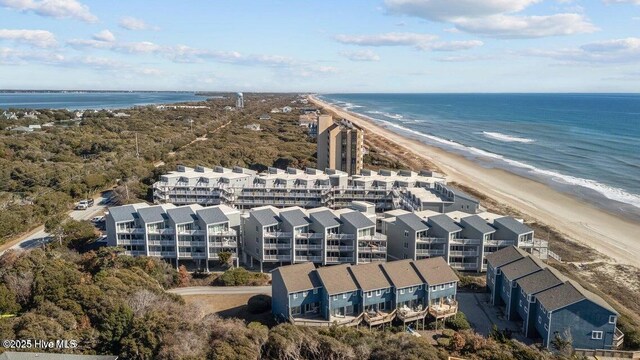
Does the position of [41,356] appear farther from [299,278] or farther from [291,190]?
[291,190]

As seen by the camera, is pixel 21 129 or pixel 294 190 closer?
pixel 294 190

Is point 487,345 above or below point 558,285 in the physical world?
below

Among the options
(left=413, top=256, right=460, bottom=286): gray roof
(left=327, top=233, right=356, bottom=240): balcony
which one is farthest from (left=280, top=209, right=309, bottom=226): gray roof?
(left=413, top=256, right=460, bottom=286): gray roof

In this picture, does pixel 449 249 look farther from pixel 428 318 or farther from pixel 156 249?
pixel 156 249

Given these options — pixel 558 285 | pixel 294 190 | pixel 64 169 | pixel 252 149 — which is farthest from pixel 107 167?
pixel 558 285

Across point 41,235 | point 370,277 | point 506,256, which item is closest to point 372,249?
point 370,277

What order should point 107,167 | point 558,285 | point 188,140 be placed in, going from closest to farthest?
point 558,285, point 107,167, point 188,140
